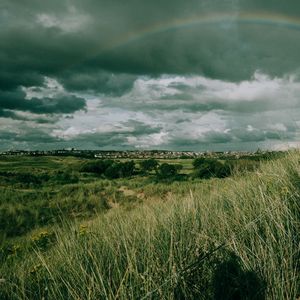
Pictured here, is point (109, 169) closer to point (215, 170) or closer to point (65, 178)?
point (65, 178)

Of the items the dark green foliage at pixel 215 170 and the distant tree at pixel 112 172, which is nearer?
the dark green foliage at pixel 215 170

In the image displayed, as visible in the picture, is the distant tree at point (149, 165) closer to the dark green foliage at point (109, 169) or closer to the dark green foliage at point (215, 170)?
the dark green foliage at point (109, 169)

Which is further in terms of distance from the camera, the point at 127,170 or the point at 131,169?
the point at 131,169

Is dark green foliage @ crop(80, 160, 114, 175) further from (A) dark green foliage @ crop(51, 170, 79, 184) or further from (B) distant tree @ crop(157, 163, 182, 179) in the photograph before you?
(B) distant tree @ crop(157, 163, 182, 179)

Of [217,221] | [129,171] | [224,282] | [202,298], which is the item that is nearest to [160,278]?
[202,298]

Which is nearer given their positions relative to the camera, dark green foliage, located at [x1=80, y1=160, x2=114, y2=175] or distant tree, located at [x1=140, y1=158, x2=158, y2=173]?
distant tree, located at [x1=140, y1=158, x2=158, y2=173]

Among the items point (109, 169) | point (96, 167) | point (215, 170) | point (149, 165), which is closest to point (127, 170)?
point (109, 169)

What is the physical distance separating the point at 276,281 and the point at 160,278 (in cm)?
78

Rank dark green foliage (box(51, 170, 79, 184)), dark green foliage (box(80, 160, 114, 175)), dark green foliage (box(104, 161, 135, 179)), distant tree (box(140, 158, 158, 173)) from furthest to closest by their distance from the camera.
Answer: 1. dark green foliage (box(80, 160, 114, 175))
2. distant tree (box(140, 158, 158, 173))
3. dark green foliage (box(104, 161, 135, 179))
4. dark green foliage (box(51, 170, 79, 184))

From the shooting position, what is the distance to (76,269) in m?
2.70

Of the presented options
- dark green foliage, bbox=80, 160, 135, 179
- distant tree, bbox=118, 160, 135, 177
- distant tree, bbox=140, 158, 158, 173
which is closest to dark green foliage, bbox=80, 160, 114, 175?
dark green foliage, bbox=80, 160, 135, 179

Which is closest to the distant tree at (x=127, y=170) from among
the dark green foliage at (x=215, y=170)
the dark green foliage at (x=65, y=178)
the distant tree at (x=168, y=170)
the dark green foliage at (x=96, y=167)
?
the dark green foliage at (x=96, y=167)

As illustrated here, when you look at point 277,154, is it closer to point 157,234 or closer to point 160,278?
point 157,234

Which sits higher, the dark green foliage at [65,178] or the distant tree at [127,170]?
the distant tree at [127,170]
